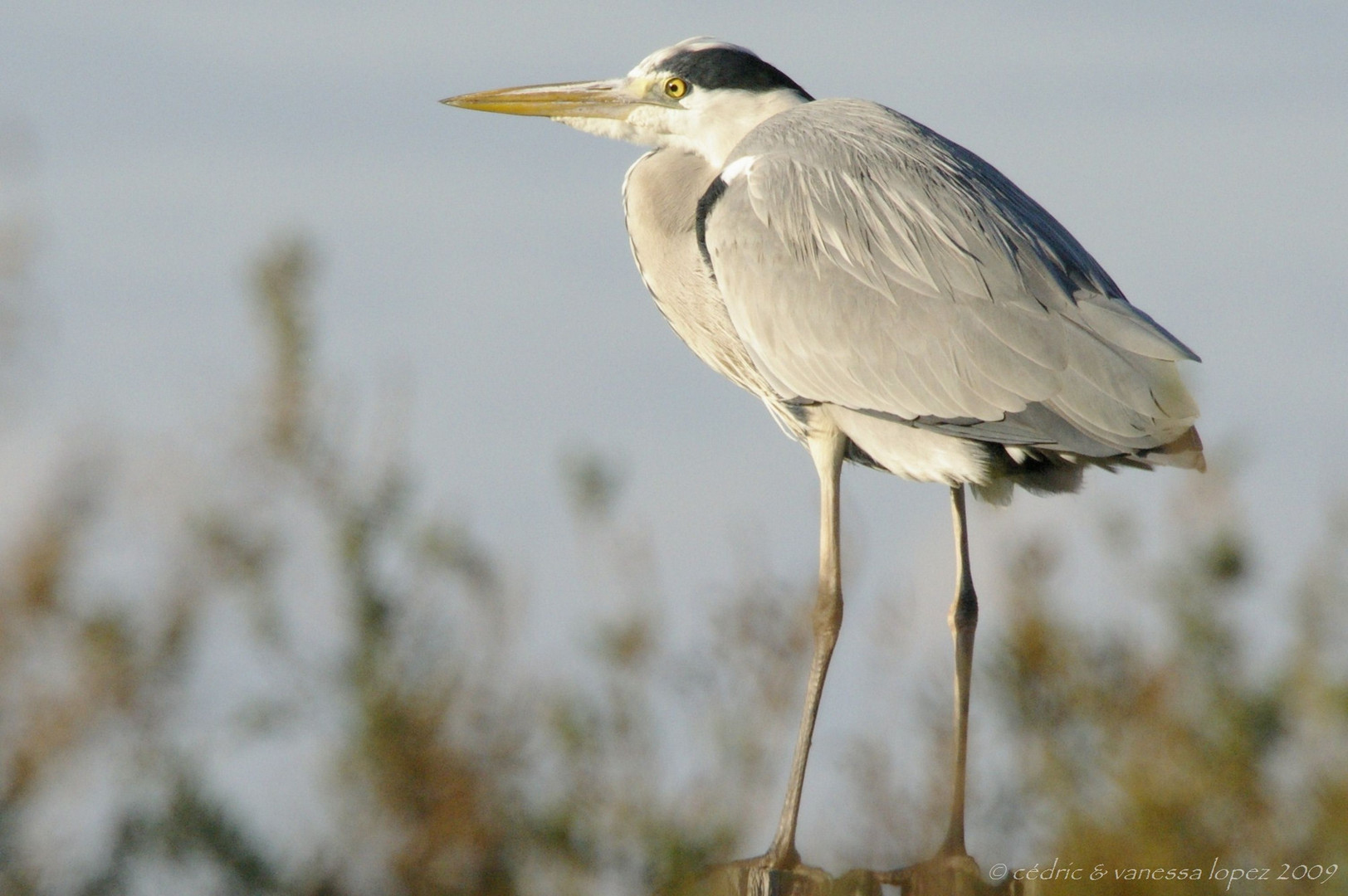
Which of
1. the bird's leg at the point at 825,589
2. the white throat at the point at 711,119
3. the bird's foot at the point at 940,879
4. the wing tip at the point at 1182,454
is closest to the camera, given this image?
the bird's foot at the point at 940,879

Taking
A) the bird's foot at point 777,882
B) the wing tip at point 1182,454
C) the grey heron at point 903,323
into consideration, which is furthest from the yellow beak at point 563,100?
the bird's foot at point 777,882

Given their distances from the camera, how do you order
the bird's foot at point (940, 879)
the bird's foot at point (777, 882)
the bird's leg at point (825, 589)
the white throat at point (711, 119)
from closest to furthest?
the bird's foot at point (777, 882) → the bird's foot at point (940, 879) → the bird's leg at point (825, 589) → the white throat at point (711, 119)

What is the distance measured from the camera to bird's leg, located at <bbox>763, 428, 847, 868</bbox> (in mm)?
4285

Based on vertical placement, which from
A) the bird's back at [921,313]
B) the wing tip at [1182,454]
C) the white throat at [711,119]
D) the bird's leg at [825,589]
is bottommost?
the bird's leg at [825,589]

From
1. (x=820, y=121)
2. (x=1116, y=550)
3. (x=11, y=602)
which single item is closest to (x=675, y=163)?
(x=820, y=121)

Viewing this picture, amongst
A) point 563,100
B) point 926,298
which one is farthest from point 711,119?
A: point 926,298

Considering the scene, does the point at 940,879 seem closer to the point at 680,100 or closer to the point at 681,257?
the point at 681,257

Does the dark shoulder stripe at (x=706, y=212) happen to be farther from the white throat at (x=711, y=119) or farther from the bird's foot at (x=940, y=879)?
the bird's foot at (x=940, y=879)

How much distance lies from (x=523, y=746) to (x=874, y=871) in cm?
161

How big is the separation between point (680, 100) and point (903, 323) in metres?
1.16

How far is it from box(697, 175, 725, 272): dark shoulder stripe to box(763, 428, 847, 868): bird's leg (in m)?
0.53

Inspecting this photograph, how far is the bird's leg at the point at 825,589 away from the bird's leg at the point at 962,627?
322mm

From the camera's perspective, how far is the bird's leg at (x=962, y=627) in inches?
174

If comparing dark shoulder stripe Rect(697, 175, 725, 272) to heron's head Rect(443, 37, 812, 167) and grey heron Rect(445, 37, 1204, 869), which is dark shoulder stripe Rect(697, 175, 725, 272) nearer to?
grey heron Rect(445, 37, 1204, 869)
